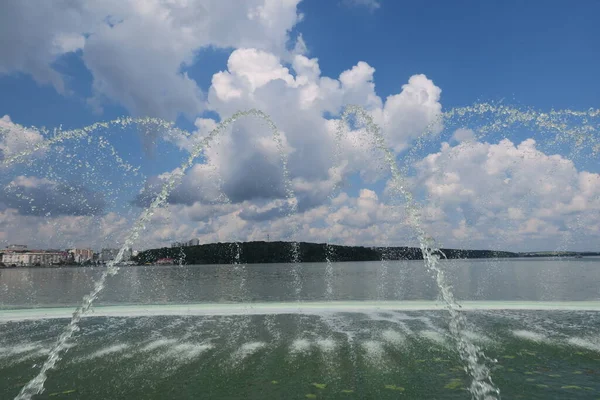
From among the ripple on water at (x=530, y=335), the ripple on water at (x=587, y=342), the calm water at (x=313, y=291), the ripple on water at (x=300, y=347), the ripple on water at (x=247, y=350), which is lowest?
the calm water at (x=313, y=291)

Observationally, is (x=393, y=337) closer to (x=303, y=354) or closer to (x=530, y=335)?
(x=303, y=354)

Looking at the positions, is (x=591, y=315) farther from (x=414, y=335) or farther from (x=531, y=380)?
(x=531, y=380)

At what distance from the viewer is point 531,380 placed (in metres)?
13.0

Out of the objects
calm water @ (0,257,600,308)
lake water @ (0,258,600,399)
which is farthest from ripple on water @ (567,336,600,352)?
calm water @ (0,257,600,308)

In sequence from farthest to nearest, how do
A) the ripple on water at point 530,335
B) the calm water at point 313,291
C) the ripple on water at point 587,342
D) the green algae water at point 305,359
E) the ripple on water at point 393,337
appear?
the calm water at point 313,291
the ripple on water at point 530,335
the ripple on water at point 393,337
the ripple on water at point 587,342
the green algae water at point 305,359

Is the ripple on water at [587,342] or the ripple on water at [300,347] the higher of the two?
the ripple on water at [587,342]

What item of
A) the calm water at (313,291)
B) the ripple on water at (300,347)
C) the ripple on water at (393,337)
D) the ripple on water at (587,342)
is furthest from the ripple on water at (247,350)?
the calm water at (313,291)

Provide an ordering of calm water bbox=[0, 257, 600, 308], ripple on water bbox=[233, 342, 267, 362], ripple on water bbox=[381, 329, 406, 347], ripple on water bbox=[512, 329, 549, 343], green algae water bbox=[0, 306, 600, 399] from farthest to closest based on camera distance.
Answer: calm water bbox=[0, 257, 600, 308] < ripple on water bbox=[512, 329, 549, 343] < ripple on water bbox=[381, 329, 406, 347] < ripple on water bbox=[233, 342, 267, 362] < green algae water bbox=[0, 306, 600, 399]

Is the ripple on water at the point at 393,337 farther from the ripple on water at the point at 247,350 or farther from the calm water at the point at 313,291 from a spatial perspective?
the calm water at the point at 313,291

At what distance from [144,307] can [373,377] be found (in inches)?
944

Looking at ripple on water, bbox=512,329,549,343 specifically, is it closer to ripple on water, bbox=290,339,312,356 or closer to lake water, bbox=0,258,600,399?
lake water, bbox=0,258,600,399

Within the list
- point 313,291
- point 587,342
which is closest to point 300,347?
point 587,342

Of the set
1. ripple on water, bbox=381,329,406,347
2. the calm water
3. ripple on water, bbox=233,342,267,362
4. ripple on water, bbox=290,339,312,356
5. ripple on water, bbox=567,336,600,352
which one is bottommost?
the calm water

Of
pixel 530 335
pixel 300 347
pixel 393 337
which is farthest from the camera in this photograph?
pixel 530 335
